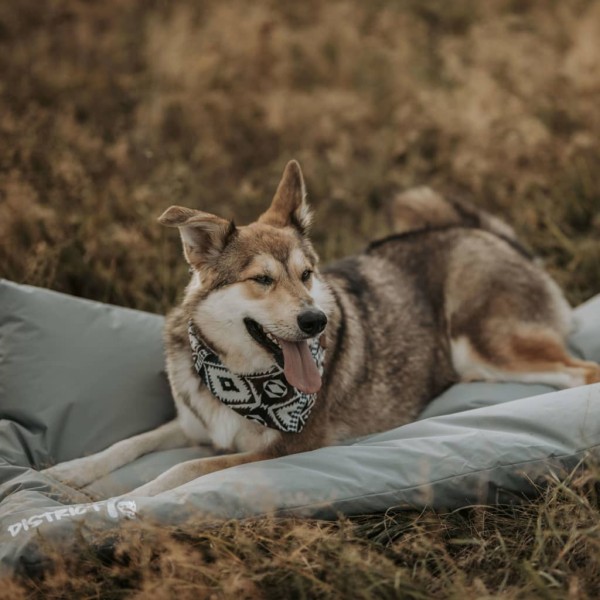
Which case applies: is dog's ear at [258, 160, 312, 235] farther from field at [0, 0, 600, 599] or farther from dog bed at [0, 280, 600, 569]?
field at [0, 0, 600, 599]

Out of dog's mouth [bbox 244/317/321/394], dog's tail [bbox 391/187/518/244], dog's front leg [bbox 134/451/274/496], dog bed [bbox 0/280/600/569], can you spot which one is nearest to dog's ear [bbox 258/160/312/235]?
dog's mouth [bbox 244/317/321/394]

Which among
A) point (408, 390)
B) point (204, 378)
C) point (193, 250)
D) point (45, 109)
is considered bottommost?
point (408, 390)

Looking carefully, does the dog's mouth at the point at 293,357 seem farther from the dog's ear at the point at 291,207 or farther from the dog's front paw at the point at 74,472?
the dog's front paw at the point at 74,472

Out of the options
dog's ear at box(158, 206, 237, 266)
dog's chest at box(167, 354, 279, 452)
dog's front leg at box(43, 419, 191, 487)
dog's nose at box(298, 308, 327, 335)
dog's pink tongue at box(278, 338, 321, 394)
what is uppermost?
dog's ear at box(158, 206, 237, 266)

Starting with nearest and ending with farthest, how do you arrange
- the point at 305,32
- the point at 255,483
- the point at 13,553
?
the point at 13,553 < the point at 255,483 < the point at 305,32

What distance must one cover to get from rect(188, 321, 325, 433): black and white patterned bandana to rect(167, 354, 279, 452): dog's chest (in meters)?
0.07

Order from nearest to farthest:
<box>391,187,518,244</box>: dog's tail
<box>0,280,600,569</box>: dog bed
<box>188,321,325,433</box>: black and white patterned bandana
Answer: <box>0,280,600,569</box>: dog bed
<box>188,321,325,433</box>: black and white patterned bandana
<box>391,187,518,244</box>: dog's tail

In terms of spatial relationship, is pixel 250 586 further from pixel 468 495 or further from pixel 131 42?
pixel 131 42

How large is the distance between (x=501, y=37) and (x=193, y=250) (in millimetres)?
5518

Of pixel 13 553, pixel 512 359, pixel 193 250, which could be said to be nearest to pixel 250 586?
pixel 13 553

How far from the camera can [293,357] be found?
3.05m

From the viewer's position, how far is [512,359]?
3.82m

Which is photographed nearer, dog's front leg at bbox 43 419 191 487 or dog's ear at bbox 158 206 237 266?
dog's ear at bbox 158 206 237 266

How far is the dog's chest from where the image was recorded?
3229mm
